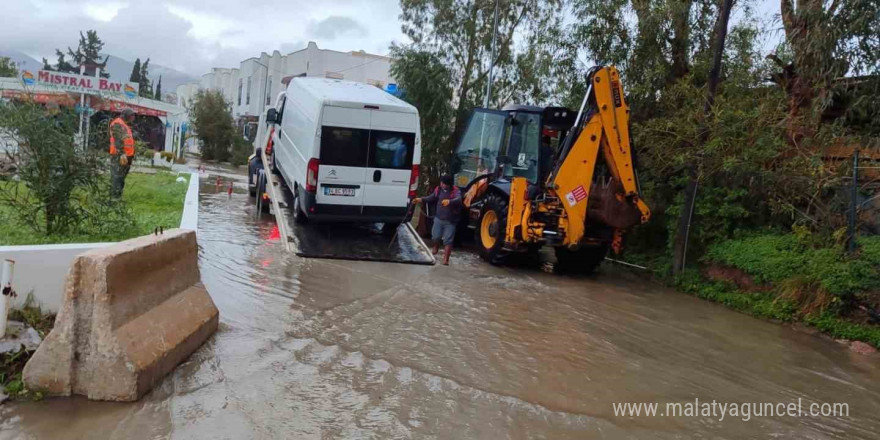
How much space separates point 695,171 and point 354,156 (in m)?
5.80

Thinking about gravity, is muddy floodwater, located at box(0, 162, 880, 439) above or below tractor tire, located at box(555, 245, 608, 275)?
below

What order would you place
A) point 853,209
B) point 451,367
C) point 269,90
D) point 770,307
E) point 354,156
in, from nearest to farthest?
1. point 451,367
2. point 853,209
3. point 770,307
4. point 354,156
5. point 269,90

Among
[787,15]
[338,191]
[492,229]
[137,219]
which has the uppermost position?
[787,15]

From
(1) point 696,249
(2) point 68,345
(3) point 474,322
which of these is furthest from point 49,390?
(1) point 696,249

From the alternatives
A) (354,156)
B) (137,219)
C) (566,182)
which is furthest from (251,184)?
(566,182)

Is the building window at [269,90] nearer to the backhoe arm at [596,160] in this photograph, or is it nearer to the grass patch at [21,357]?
the backhoe arm at [596,160]

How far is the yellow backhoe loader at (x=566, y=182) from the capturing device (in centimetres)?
1059

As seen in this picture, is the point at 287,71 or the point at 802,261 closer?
the point at 802,261

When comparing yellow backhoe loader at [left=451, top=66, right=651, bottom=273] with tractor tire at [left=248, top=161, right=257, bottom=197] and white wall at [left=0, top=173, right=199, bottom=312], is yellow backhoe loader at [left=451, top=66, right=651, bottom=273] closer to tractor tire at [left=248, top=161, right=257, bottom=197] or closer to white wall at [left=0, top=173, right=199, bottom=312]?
white wall at [left=0, top=173, right=199, bottom=312]

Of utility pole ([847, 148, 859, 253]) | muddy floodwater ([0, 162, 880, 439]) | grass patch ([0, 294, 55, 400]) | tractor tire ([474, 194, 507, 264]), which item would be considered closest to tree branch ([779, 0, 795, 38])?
utility pole ([847, 148, 859, 253])

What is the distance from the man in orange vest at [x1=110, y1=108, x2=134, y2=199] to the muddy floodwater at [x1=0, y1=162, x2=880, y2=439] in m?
1.49

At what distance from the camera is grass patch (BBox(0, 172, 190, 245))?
22.9 feet

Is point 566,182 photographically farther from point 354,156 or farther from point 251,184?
point 251,184

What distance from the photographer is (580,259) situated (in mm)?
11914
